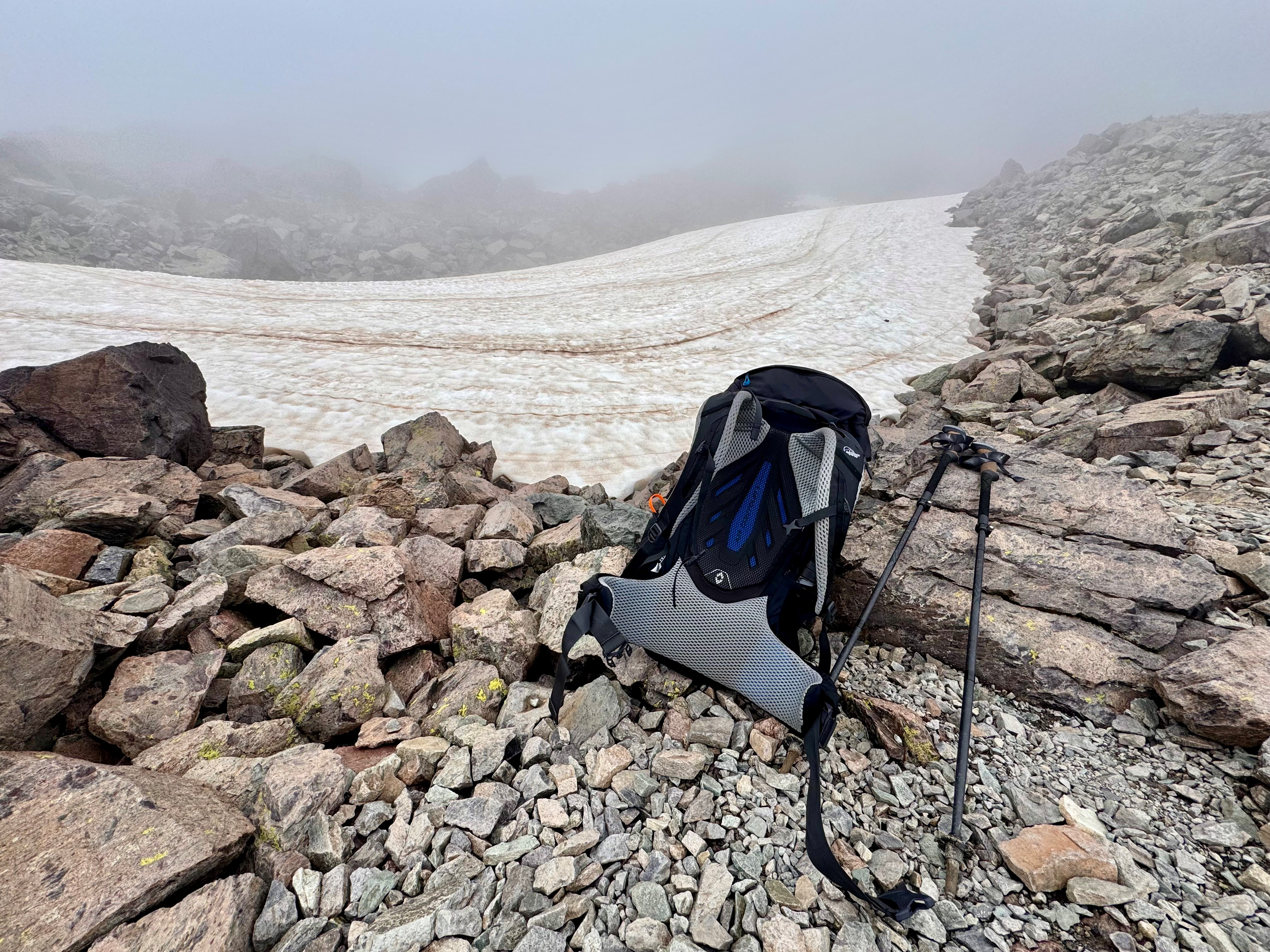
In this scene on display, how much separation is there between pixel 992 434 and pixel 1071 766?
138 inches

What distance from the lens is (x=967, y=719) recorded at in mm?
1926

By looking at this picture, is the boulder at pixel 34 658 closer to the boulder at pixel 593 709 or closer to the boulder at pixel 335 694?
the boulder at pixel 335 694

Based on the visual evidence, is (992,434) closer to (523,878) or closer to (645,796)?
(645,796)

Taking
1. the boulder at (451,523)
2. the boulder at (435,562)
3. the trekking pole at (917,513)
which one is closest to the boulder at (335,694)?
the boulder at (435,562)

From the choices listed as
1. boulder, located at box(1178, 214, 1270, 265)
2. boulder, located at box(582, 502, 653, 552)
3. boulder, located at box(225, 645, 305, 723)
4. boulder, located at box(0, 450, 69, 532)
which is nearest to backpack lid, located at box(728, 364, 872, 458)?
boulder, located at box(582, 502, 653, 552)

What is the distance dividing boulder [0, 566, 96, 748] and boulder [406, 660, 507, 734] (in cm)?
127

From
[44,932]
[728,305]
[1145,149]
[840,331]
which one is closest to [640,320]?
[728,305]

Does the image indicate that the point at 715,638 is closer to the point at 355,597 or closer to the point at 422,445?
the point at 355,597

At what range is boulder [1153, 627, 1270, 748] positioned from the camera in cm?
179

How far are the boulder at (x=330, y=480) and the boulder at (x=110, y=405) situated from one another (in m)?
0.92

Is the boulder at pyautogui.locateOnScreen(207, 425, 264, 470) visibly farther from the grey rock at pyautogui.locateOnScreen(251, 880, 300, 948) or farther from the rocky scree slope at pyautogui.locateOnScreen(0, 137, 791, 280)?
the rocky scree slope at pyautogui.locateOnScreen(0, 137, 791, 280)

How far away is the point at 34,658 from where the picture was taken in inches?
75.5

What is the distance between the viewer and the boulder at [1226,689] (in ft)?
5.88

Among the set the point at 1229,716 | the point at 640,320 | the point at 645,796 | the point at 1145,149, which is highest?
the point at 1145,149
